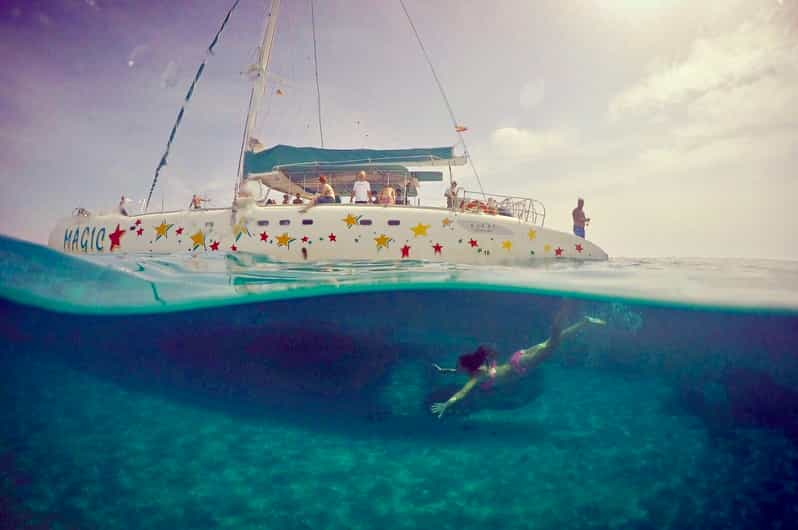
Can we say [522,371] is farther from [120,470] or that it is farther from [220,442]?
[120,470]

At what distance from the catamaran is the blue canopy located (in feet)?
0.11

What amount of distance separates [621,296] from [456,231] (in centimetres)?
508

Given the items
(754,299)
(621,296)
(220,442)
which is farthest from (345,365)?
(754,299)

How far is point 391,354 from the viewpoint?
14383 mm

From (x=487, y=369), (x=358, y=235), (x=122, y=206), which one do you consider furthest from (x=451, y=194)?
(x=122, y=206)

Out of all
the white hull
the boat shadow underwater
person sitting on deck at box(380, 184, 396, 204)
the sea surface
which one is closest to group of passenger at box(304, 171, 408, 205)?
person sitting on deck at box(380, 184, 396, 204)

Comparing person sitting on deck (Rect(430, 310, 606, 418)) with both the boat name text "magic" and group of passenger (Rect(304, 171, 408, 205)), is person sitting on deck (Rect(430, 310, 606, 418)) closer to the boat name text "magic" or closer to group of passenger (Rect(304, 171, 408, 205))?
group of passenger (Rect(304, 171, 408, 205))

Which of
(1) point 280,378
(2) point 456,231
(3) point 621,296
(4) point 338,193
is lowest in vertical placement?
(1) point 280,378

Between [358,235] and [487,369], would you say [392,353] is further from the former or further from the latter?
[487,369]

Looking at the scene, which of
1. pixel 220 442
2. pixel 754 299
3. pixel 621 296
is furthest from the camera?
pixel 621 296

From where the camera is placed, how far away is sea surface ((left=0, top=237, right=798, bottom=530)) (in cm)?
539

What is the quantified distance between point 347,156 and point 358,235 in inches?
113

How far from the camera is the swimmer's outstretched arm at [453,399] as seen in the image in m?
6.35

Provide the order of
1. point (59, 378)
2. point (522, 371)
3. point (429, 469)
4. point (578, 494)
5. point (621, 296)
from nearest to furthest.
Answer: point (578, 494)
point (429, 469)
point (522, 371)
point (621, 296)
point (59, 378)
